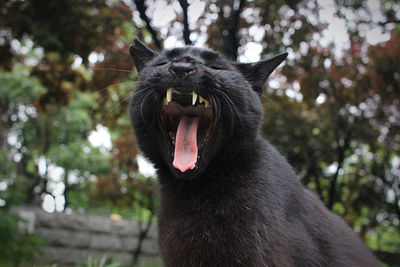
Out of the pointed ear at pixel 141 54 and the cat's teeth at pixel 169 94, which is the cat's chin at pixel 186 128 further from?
the pointed ear at pixel 141 54

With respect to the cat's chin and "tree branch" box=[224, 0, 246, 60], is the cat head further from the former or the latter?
"tree branch" box=[224, 0, 246, 60]

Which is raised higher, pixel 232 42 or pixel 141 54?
pixel 232 42

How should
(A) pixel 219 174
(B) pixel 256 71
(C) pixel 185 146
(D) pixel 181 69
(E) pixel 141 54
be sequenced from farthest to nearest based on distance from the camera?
(E) pixel 141 54
(B) pixel 256 71
(A) pixel 219 174
(C) pixel 185 146
(D) pixel 181 69

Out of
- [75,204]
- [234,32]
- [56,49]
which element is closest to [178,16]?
[234,32]

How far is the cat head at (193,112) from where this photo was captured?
1.87 m

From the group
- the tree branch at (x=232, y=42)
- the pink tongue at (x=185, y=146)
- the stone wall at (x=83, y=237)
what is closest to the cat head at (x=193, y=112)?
the pink tongue at (x=185, y=146)

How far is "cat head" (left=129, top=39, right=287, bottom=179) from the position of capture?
1.87 metres

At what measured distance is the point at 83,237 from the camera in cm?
831

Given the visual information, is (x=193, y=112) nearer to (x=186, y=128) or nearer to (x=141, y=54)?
(x=186, y=128)

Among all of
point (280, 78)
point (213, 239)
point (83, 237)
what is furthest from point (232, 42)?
point (83, 237)

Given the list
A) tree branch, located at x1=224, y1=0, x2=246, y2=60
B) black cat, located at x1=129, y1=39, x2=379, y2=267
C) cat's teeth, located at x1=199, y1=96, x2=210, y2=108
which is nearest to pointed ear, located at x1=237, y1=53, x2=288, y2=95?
black cat, located at x1=129, y1=39, x2=379, y2=267

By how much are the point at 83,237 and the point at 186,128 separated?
7.26 meters

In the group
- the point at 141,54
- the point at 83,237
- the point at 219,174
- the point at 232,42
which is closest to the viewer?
the point at 219,174

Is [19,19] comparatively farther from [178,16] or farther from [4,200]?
[4,200]
